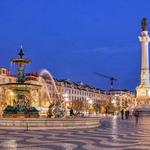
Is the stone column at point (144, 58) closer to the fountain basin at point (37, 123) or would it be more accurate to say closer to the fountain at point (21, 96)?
the fountain at point (21, 96)

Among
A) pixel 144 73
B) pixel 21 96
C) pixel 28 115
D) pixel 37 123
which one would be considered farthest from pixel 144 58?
pixel 37 123

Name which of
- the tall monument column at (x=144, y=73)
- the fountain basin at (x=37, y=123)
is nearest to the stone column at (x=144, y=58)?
the tall monument column at (x=144, y=73)

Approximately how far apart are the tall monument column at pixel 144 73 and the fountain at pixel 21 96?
121 feet

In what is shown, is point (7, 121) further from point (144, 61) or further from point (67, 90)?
point (67, 90)

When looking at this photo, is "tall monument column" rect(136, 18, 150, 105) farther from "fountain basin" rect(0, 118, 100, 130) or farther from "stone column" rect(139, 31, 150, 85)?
"fountain basin" rect(0, 118, 100, 130)

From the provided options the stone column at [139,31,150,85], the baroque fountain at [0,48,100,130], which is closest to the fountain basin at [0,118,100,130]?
the baroque fountain at [0,48,100,130]

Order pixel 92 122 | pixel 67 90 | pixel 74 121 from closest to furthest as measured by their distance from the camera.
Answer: pixel 74 121 < pixel 92 122 < pixel 67 90

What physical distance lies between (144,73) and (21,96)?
41.1 meters

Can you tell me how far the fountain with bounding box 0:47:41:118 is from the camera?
2705 cm

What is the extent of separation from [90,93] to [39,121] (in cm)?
14015

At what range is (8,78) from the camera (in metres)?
111

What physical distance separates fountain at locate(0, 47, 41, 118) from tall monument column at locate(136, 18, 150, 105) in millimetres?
36986

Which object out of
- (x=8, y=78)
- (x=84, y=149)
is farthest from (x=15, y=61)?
(x=8, y=78)

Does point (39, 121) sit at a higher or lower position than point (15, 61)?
lower
